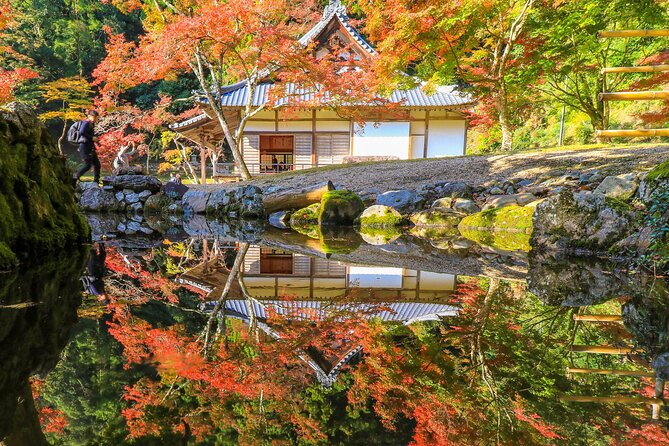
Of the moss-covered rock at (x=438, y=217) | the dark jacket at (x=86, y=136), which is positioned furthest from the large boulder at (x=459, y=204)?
the dark jacket at (x=86, y=136)

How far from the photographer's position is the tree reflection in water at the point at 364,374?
143 centimetres

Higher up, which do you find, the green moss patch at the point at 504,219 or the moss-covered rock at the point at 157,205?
the green moss patch at the point at 504,219

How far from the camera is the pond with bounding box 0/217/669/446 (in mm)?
1436

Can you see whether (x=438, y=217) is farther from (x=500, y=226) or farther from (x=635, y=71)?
(x=635, y=71)

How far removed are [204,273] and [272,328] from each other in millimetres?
2051

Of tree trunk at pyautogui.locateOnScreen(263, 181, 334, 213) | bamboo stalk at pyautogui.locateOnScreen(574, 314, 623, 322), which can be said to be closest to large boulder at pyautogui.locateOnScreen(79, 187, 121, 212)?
tree trunk at pyautogui.locateOnScreen(263, 181, 334, 213)

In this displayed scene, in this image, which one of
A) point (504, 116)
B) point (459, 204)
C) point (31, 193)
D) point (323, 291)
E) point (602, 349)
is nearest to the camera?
point (602, 349)

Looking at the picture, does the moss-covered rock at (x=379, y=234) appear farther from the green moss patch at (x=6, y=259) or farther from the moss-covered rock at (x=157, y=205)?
the moss-covered rock at (x=157, y=205)

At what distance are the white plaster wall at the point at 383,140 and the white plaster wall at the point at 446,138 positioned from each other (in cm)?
102

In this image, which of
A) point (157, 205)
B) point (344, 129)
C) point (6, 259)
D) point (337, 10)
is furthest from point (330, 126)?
point (6, 259)

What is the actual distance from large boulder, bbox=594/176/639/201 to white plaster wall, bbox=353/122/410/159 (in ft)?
34.7

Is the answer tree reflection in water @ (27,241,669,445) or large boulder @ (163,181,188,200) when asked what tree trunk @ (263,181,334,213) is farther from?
tree reflection in water @ (27,241,669,445)

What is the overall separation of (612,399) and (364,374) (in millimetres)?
1019

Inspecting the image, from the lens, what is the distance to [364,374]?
186 cm
